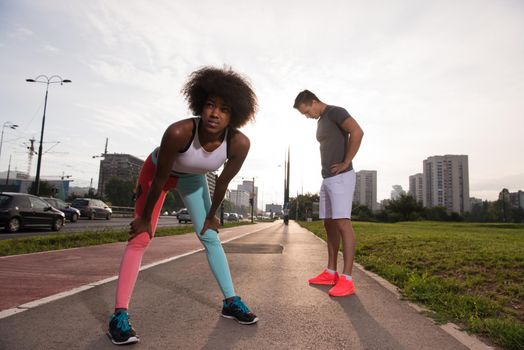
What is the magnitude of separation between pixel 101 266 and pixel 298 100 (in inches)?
154

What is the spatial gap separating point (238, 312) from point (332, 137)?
236 cm

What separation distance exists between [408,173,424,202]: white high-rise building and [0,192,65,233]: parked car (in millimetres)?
127457

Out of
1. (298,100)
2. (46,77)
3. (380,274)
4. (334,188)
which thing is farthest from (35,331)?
(46,77)

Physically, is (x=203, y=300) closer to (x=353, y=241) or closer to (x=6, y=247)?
(x=353, y=241)

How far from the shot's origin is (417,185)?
451 ft

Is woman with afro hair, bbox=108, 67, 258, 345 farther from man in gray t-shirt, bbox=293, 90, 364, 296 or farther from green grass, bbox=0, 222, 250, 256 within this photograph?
green grass, bbox=0, 222, 250, 256

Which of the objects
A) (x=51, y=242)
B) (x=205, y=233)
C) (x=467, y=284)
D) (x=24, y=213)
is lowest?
(x=51, y=242)

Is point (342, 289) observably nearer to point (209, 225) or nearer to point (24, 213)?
point (209, 225)

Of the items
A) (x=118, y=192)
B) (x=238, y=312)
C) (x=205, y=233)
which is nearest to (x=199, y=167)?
(x=205, y=233)

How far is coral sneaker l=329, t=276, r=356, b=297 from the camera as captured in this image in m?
3.89

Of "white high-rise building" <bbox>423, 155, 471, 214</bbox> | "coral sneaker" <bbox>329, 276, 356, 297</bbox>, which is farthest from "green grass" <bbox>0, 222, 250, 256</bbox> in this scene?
"white high-rise building" <bbox>423, 155, 471, 214</bbox>

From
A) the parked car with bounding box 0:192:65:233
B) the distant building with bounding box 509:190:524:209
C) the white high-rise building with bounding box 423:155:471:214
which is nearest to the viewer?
the parked car with bounding box 0:192:65:233

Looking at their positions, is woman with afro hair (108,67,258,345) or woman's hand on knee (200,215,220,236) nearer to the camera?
woman with afro hair (108,67,258,345)

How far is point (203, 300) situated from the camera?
3559 millimetres
